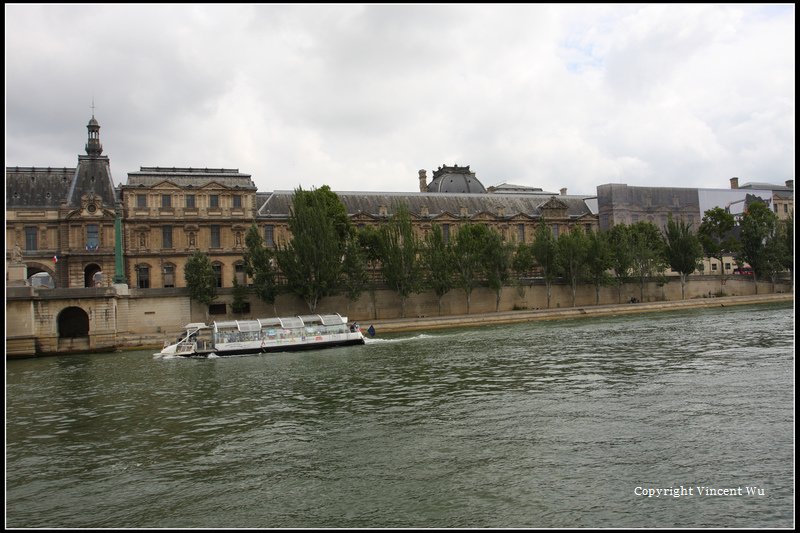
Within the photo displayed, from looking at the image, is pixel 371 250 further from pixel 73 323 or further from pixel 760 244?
pixel 760 244

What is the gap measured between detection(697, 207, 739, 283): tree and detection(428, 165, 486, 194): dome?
31223 mm

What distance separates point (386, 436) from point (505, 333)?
31497mm

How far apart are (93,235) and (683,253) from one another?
6495 cm

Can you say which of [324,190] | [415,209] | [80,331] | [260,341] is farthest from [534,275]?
[80,331]

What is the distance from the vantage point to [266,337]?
44156mm

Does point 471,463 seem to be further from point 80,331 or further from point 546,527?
point 80,331

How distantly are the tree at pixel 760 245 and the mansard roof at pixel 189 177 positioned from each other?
195 feet

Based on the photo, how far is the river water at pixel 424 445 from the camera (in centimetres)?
1278

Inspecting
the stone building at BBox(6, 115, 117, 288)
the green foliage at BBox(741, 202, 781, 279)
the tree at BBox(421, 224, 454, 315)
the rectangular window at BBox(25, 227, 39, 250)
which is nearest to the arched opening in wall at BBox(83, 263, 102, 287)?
the stone building at BBox(6, 115, 117, 288)

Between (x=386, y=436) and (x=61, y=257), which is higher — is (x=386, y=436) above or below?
below

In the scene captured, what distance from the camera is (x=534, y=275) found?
255 feet

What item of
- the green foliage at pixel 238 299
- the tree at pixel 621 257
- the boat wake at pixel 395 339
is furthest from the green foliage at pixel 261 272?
the tree at pixel 621 257

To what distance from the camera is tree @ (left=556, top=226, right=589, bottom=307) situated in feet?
228

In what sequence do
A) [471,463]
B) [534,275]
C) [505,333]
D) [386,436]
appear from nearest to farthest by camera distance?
1. [471,463]
2. [386,436]
3. [505,333]
4. [534,275]
